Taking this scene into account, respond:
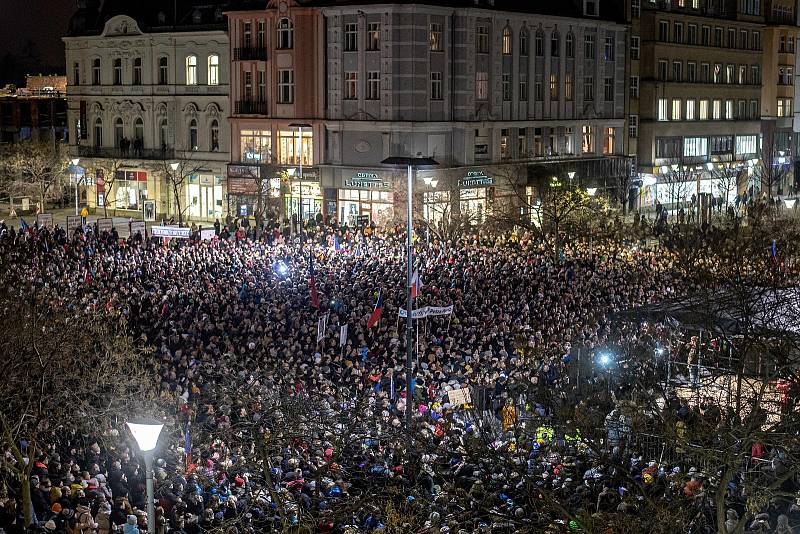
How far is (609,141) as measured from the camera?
78.0 meters

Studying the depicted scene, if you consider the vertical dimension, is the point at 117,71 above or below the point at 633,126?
above

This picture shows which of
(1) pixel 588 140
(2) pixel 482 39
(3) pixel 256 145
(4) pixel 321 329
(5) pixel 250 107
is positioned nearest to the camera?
(4) pixel 321 329

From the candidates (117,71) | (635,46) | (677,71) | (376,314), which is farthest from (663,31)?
(376,314)

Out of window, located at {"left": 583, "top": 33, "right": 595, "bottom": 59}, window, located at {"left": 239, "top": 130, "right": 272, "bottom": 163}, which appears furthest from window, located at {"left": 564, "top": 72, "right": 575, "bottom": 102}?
window, located at {"left": 239, "top": 130, "right": 272, "bottom": 163}

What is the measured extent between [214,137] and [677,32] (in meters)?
32.8

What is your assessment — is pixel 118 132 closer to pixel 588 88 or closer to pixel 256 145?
pixel 256 145

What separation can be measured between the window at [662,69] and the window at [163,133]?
3301 cm

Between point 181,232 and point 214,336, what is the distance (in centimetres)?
1723

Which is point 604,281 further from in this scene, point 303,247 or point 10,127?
point 10,127

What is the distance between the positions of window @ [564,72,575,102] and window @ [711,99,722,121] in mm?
18421

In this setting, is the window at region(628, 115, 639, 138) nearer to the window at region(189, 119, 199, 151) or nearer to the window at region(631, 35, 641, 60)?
the window at region(631, 35, 641, 60)

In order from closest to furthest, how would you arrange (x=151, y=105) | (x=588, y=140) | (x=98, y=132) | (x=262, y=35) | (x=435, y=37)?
(x=435, y=37) < (x=262, y=35) < (x=588, y=140) < (x=151, y=105) < (x=98, y=132)

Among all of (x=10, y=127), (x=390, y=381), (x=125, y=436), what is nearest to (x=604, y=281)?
(x=390, y=381)

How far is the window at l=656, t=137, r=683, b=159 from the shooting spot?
82250mm
